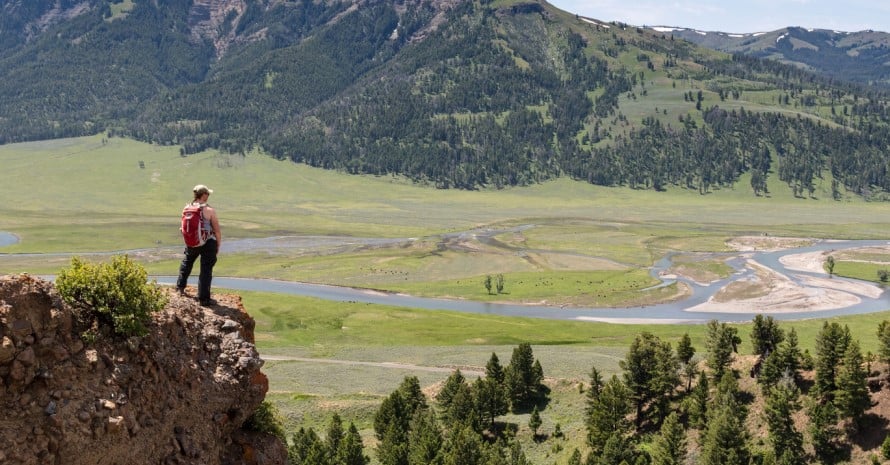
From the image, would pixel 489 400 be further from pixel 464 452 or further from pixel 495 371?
pixel 464 452

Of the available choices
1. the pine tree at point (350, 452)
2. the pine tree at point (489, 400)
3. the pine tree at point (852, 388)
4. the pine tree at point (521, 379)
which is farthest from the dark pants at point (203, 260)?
the pine tree at point (521, 379)

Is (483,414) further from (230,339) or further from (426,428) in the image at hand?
(230,339)

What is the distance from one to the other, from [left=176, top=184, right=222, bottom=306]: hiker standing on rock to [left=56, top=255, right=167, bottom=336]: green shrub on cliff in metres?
2.93

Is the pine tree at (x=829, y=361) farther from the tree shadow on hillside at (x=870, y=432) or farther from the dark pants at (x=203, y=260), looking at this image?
the dark pants at (x=203, y=260)

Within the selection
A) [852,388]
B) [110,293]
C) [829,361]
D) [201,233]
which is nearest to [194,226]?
[201,233]

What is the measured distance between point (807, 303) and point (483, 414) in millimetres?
103852

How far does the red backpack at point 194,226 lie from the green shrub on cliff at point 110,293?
2.99m

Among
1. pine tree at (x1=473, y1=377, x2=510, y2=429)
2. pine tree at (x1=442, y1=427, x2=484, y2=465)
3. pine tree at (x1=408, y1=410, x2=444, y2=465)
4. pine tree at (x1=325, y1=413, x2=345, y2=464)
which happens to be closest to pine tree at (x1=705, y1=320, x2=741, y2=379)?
pine tree at (x1=473, y1=377, x2=510, y2=429)

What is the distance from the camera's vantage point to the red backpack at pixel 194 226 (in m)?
20.6

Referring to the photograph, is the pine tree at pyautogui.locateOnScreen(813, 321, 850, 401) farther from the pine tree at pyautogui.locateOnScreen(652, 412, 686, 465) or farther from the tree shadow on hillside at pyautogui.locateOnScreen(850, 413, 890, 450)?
the pine tree at pyautogui.locateOnScreen(652, 412, 686, 465)

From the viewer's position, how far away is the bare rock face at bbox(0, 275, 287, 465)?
14734 mm

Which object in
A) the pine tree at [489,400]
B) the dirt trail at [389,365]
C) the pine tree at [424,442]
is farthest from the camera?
the dirt trail at [389,365]

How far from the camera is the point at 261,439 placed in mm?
22453

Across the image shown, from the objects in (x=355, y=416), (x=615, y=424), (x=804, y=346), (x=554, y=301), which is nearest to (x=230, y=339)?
(x=615, y=424)
